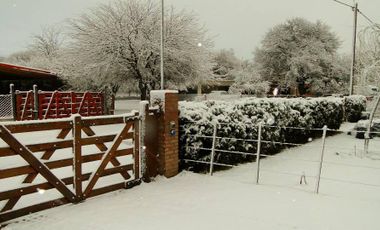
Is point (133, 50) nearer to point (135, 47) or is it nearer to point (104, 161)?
point (135, 47)

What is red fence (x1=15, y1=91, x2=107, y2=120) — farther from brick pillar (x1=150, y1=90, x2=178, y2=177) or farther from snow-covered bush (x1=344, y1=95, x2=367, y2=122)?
snow-covered bush (x1=344, y1=95, x2=367, y2=122)

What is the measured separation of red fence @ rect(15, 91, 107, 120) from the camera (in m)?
16.7

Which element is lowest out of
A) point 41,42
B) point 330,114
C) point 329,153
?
point 329,153

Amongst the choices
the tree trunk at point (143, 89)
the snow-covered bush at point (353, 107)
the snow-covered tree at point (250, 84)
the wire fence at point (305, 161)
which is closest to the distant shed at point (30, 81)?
the tree trunk at point (143, 89)

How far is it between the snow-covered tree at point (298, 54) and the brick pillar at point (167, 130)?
39.9 meters

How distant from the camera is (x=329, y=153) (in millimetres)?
12070

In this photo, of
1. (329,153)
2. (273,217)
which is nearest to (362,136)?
(329,153)

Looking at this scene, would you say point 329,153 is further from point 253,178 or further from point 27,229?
point 27,229

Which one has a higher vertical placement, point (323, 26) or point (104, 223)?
point (323, 26)

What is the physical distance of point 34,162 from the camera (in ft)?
16.8

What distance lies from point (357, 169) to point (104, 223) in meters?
7.67

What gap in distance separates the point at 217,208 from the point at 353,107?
18793mm

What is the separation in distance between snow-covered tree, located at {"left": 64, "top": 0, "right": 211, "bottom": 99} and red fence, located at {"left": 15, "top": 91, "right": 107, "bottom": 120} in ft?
7.54

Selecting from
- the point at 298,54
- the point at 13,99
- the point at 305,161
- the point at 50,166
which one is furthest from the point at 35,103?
the point at 298,54
